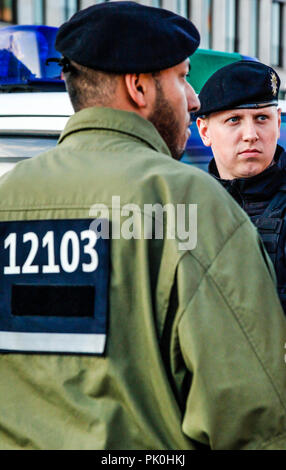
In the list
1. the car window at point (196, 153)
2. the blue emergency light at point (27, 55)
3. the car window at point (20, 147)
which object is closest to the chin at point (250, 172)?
the car window at point (196, 153)

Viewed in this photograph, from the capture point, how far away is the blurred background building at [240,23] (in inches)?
1265

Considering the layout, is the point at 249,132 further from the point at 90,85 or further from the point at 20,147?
the point at 90,85

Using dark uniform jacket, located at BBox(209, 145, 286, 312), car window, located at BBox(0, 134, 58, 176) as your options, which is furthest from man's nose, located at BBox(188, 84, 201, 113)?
car window, located at BBox(0, 134, 58, 176)

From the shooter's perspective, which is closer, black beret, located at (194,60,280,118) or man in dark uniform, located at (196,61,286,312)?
man in dark uniform, located at (196,61,286,312)

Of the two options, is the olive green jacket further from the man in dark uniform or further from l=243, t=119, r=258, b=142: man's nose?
l=243, t=119, r=258, b=142: man's nose

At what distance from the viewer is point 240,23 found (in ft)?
114

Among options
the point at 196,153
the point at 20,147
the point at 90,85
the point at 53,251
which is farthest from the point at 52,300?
the point at 196,153

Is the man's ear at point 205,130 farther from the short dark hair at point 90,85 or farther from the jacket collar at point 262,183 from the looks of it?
the short dark hair at point 90,85

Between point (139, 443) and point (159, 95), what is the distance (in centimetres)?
81

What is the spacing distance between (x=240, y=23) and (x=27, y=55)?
31.3m

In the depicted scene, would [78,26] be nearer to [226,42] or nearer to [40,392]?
[40,392]

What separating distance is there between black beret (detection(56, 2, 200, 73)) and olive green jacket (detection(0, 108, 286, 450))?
0.25 metres

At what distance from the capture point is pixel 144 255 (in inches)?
71.1

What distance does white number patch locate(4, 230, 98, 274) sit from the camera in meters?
1.87
